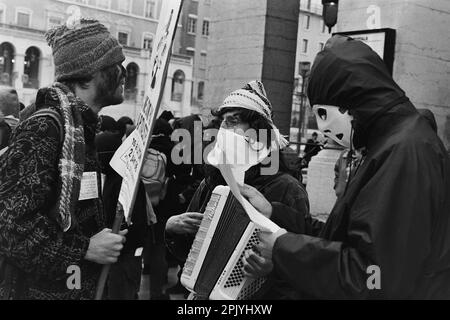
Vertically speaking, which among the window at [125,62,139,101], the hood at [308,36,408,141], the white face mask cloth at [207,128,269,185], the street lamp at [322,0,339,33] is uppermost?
the window at [125,62,139,101]

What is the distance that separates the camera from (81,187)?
2574 mm

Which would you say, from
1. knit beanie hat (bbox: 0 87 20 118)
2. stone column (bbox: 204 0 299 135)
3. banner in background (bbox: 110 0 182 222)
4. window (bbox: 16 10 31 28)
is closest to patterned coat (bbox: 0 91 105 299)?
banner in background (bbox: 110 0 182 222)

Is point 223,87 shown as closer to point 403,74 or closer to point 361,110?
point 403,74

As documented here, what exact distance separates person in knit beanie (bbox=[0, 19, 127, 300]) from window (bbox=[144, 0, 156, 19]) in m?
66.7

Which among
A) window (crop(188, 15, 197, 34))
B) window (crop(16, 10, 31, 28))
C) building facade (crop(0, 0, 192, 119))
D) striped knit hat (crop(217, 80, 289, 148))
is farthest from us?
window (crop(188, 15, 197, 34))

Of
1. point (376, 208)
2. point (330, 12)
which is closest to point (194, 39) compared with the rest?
point (330, 12)

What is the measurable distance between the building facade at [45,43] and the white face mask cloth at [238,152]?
46.9m

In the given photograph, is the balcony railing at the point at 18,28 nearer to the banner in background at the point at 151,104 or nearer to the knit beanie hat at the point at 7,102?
the knit beanie hat at the point at 7,102

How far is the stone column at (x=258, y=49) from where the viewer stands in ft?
25.7

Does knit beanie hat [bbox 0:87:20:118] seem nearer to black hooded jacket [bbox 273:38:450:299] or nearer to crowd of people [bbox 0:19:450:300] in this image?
crowd of people [bbox 0:19:450:300]

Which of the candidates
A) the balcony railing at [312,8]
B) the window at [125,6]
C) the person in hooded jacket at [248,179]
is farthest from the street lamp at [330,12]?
the balcony railing at [312,8]

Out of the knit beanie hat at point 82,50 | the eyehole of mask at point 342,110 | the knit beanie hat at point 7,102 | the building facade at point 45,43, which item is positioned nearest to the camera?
the eyehole of mask at point 342,110

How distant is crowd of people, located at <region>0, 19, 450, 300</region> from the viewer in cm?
186
